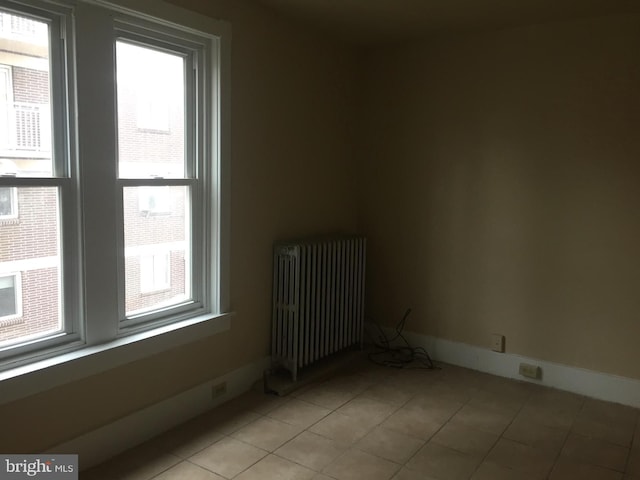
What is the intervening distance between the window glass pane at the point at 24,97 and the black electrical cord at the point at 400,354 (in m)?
2.60

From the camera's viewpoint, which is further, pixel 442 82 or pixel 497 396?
pixel 442 82

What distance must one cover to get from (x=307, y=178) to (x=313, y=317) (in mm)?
936

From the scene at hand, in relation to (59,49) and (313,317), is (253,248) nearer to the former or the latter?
(313,317)

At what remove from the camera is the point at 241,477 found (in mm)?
2477

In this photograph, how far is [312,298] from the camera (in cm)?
360

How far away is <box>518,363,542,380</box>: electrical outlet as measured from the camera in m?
3.60

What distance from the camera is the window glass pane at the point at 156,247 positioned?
108 inches

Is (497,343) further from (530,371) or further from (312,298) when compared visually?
(312,298)

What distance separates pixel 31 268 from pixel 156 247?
651 millimetres

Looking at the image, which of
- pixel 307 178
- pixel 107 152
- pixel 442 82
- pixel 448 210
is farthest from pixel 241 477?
pixel 442 82

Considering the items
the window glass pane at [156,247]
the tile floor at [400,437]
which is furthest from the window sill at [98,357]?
the tile floor at [400,437]

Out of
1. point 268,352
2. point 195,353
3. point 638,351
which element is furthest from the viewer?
point 268,352

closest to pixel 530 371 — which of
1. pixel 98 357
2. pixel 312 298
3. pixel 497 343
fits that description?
pixel 497 343

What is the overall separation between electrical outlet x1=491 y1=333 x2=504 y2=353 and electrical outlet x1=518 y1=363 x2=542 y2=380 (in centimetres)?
17
